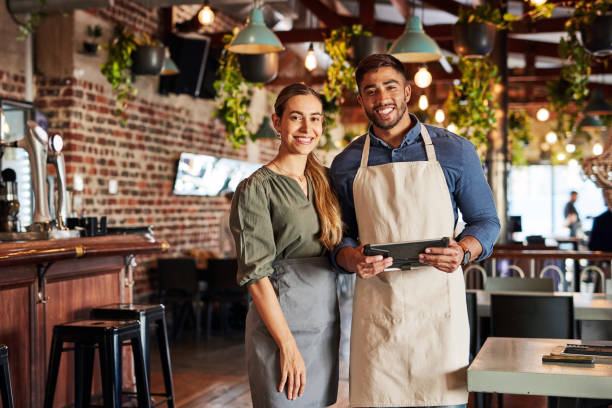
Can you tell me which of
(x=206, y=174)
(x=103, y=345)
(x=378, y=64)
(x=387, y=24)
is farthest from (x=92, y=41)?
(x=378, y=64)

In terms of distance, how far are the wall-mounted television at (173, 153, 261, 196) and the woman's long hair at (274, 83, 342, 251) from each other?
612cm

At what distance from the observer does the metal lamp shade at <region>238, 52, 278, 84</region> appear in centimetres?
659

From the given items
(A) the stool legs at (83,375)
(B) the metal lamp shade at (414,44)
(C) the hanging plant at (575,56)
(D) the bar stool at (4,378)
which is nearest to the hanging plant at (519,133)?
(C) the hanging plant at (575,56)

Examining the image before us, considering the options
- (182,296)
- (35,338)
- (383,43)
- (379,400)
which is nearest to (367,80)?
(379,400)

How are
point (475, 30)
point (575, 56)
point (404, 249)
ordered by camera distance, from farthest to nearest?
point (575, 56)
point (475, 30)
point (404, 249)

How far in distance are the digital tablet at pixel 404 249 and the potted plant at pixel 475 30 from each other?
4572 millimetres

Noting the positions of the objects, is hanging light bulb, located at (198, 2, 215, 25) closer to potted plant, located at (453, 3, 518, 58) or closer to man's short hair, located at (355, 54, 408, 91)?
potted plant, located at (453, 3, 518, 58)

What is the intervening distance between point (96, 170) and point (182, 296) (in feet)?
5.49

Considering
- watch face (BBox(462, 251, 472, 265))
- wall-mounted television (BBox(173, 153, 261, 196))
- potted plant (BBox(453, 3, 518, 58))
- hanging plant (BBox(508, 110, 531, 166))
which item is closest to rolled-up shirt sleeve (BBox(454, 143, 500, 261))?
watch face (BBox(462, 251, 472, 265))

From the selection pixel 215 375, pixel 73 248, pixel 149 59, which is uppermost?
pixel 149 59

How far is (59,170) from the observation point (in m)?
4.30

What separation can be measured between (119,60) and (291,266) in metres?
5.35

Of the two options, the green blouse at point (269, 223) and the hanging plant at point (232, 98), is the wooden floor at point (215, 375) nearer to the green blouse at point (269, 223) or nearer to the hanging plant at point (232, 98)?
the hanging plant at point (232, 98)

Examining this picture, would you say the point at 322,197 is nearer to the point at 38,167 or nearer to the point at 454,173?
the point at 454,173
